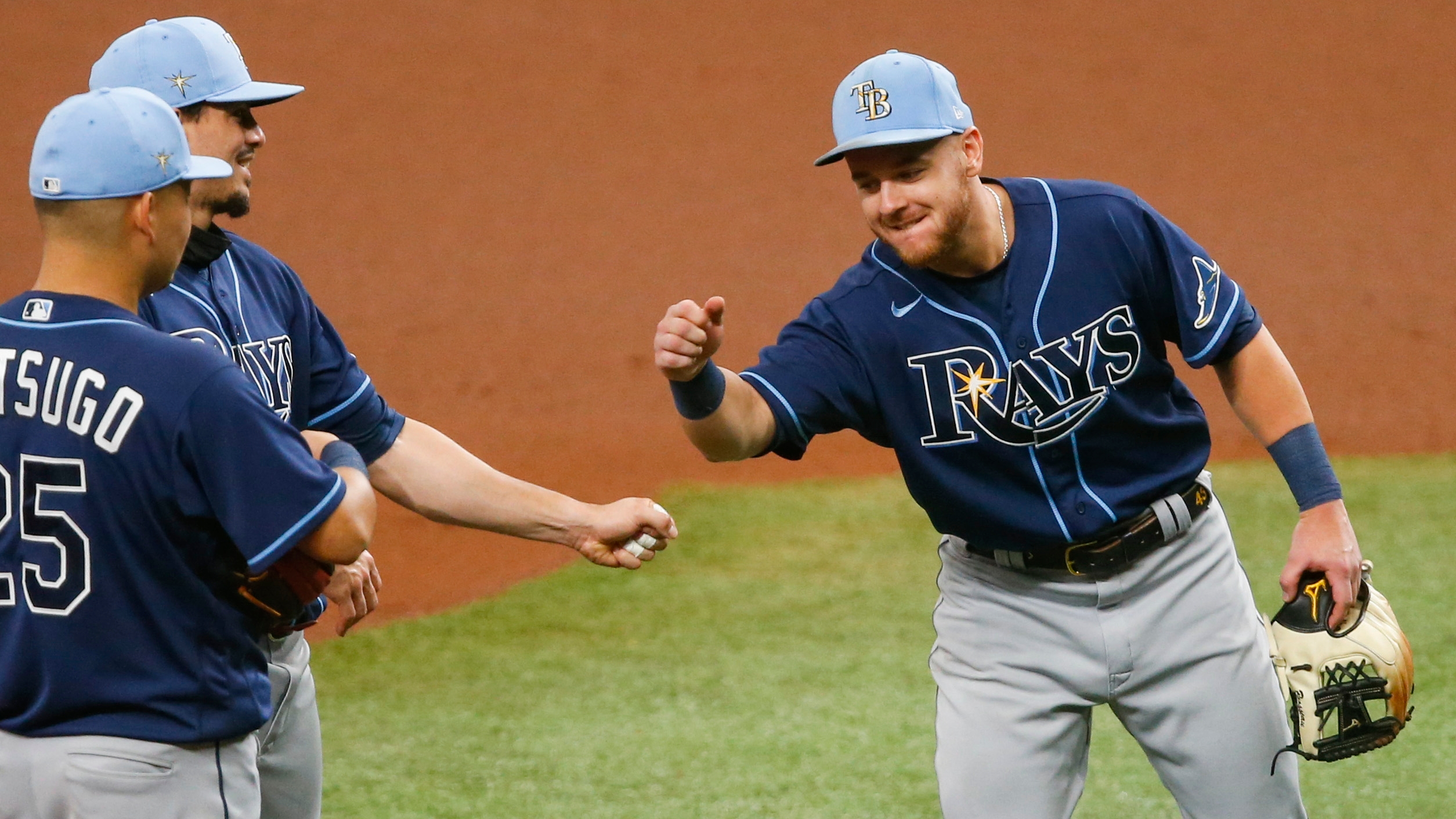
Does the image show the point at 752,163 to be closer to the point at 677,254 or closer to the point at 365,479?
the point at 677,254

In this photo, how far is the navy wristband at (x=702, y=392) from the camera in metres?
2.48

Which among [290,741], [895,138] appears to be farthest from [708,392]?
[290,741]

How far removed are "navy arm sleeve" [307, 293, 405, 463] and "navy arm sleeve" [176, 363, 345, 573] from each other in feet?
2.69

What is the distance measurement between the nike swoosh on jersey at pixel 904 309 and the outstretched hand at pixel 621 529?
0.56m

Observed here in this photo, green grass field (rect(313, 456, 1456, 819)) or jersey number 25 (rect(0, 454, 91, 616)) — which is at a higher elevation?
jersey number 25 (rect(0, 454, 91, 616))

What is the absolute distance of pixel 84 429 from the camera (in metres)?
1.87

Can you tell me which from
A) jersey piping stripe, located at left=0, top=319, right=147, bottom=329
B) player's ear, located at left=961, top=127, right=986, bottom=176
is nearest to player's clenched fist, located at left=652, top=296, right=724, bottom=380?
player's ear, located at left=961, top=127, right=986, bottom=176

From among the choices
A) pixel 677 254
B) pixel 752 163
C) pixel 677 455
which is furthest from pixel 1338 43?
pixel 677 455

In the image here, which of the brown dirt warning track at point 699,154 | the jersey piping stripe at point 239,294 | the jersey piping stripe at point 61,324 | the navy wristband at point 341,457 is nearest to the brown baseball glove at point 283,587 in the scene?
the navy wristband at point 341,457

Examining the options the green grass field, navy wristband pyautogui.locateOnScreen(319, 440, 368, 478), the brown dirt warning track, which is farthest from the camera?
the brown dirt warning track

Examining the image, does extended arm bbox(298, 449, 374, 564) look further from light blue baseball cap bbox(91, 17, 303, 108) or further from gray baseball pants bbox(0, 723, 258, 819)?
light blue baseball cap bbox(91, 17, 303, 108)

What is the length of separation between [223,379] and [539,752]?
2.91 metres

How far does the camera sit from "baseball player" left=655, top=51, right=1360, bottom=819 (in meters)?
2.61

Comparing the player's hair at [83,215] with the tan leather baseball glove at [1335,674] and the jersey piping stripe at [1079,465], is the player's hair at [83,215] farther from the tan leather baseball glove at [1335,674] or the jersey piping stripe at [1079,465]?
the tan leather baseball glove at [1335,674]
